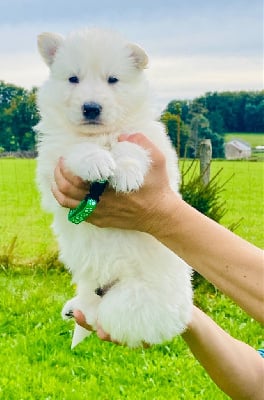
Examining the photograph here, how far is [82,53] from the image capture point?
2271 millimetres

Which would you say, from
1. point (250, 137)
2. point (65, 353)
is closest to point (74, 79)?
point (250, 137)

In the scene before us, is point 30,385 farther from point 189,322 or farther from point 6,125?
point 189,322

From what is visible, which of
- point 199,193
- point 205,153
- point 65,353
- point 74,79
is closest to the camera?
point 74,79

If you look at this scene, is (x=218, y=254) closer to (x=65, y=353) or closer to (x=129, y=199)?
(x=129, y=199)

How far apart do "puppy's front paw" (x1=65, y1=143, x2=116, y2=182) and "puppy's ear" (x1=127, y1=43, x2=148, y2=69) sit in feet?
1.39

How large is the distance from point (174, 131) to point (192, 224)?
438 cm

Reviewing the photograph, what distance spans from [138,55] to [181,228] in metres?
0.71

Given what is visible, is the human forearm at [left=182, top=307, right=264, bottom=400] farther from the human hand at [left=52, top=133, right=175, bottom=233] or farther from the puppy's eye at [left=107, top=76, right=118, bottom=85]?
the puppy's eye at [left=107, top=76, right=118, bottom=85]

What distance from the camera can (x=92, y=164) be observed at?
6.75 ft

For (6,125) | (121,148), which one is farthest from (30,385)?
(121,148)

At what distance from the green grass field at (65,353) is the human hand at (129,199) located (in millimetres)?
1600

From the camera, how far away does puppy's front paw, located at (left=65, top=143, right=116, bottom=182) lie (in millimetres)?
2051

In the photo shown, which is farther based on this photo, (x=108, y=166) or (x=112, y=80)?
(x=112, y=80)

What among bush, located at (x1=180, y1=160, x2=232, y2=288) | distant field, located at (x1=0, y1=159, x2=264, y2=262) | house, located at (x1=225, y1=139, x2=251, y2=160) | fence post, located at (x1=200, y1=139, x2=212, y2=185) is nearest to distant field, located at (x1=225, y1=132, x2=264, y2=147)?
house, located at (x1=225, y1=139, x2=251, y2=160)
